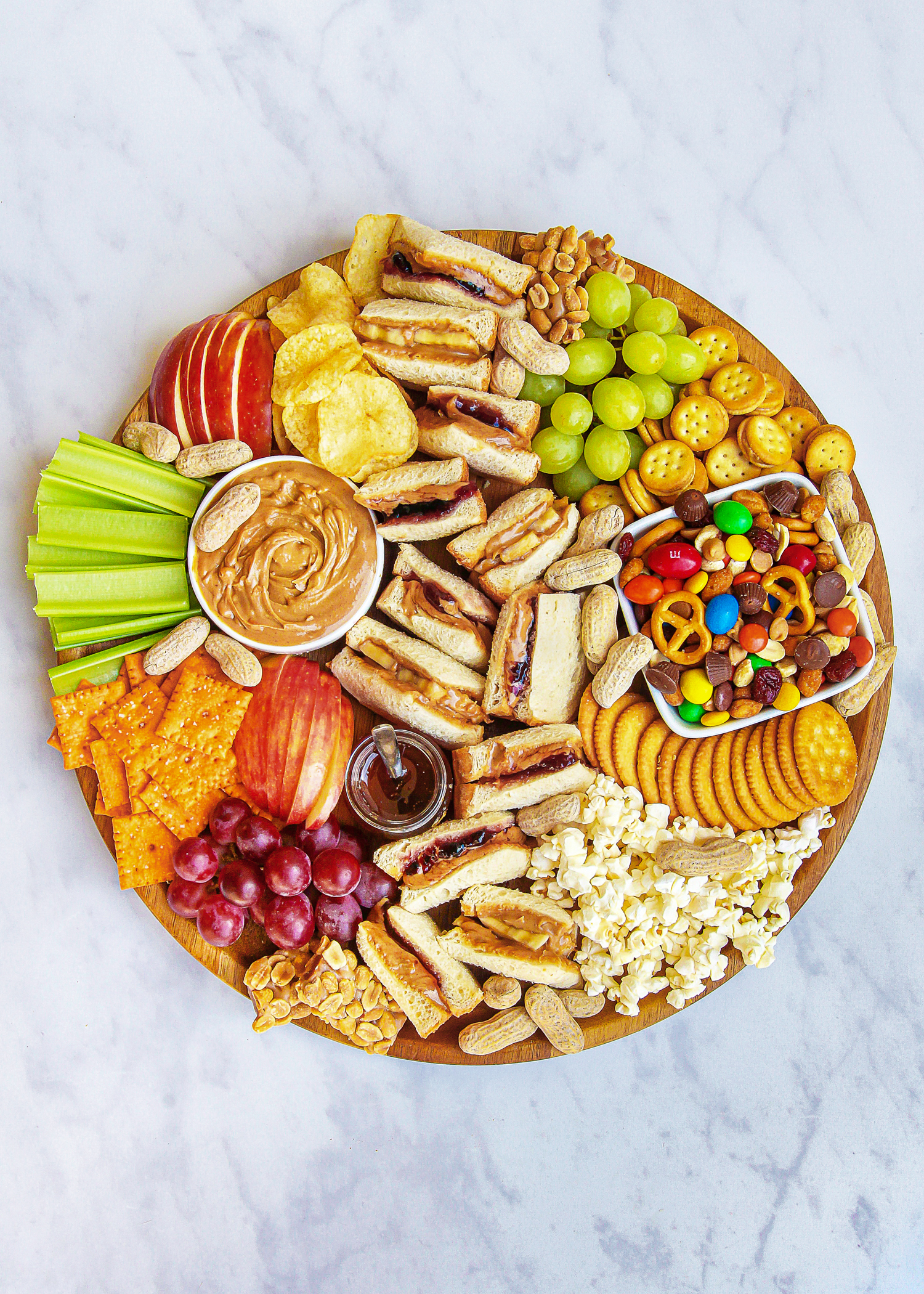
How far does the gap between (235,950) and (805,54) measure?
3.04m

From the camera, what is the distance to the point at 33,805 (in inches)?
98.1

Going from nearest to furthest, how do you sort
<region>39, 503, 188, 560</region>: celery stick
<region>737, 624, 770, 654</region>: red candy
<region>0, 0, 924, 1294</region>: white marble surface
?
1. <region>737, 624, 770, 654</region>: red candy
2. <region>39, 503, 188, 560</region>: celery stick
3. <region>0, 0, 924, 1294</region>: white marble surface

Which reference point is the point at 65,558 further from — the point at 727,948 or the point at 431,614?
the point at 727,948

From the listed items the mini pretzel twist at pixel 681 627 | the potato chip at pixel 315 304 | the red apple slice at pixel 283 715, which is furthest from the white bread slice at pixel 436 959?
the potato chip at pixel 315 304

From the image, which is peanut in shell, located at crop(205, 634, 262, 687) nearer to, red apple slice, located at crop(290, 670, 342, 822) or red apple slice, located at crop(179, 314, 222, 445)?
→ red apple slice, located at crop(290, 670, 342, 822)

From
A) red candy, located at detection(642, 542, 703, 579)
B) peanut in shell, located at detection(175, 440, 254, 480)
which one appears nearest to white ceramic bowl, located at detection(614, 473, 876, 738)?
red candy, located at detection(642, 542, 703, 579)

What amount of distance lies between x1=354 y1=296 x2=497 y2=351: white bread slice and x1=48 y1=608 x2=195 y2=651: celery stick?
85 cm

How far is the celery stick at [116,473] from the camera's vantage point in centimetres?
221

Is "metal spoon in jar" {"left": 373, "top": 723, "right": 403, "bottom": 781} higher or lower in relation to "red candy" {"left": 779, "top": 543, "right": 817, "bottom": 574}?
lower

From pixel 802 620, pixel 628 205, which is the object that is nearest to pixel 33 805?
pixel 802 620

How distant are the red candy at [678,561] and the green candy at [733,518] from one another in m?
0.09

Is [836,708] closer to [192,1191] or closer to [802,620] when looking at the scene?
[802,620]

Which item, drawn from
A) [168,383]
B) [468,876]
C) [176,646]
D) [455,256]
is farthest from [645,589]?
[168,383]

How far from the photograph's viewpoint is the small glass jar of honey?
2.26 meters
